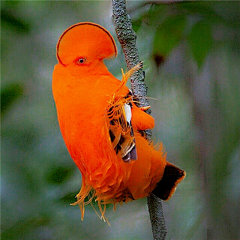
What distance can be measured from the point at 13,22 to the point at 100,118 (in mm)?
395

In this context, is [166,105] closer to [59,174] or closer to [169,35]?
[169,35]

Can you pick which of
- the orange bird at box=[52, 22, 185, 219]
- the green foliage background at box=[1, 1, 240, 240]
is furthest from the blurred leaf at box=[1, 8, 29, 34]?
the orange bird at box=[52, 22, 185, 219]

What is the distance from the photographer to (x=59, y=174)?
740 mm

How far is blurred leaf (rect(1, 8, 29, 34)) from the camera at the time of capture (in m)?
0.76

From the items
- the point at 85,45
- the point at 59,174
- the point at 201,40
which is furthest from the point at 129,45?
the point at 59,174

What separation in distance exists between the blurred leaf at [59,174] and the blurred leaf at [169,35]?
32 centimetres

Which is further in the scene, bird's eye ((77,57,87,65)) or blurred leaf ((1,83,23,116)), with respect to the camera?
blurred leaf ((1,83,23,116))

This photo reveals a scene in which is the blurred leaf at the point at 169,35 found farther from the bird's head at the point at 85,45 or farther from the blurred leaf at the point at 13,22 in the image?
the blurred leaf at the point at 13,22

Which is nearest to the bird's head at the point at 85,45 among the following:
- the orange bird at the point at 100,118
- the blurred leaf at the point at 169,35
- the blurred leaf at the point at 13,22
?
the orange bird at the point at 100,118

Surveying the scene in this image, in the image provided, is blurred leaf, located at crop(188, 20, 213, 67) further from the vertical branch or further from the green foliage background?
the vertical branch

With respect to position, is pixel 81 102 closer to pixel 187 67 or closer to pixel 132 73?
pixel 132 73

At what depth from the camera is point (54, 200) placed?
0.76 meters

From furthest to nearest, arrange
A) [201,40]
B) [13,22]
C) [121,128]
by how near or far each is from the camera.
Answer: [13,22]
[201,40]
[121,128]

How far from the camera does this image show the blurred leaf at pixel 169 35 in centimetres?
66
